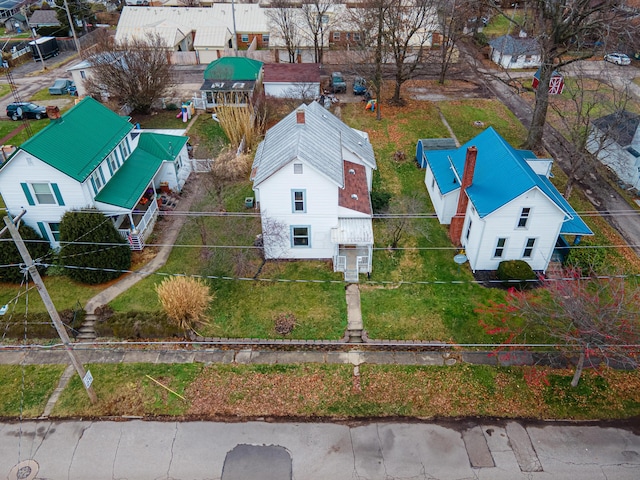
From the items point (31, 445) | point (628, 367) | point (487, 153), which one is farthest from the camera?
point (487, 153)

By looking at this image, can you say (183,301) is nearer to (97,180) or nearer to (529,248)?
(97,180)

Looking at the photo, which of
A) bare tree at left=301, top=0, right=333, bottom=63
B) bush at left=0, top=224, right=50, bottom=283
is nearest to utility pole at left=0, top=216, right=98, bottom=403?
bush at left=0, top=224, right=50, bottom=283

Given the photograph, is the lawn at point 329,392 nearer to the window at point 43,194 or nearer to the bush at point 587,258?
the bush at point 587,258

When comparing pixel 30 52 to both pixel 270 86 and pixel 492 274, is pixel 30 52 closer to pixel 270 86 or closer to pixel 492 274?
pixel 270 86

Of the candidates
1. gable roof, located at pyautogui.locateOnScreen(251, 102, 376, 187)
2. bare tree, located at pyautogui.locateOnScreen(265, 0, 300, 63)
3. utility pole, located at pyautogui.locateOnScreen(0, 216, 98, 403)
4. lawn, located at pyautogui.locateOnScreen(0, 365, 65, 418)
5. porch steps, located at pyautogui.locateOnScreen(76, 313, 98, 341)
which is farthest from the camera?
bare tree, located at pyautogui.locateOnScreen(265, 0, 300, 63)

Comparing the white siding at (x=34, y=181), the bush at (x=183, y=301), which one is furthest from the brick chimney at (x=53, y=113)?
the bush at (x=183, y=301)

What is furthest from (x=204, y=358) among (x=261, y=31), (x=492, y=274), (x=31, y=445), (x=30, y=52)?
(x=30, y=52)

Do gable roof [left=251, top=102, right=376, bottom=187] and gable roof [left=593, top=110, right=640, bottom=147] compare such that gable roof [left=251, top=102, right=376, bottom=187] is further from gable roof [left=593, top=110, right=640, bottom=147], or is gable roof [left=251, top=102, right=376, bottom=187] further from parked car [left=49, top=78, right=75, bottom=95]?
parked car [left=49, top=78, right=75, bottom=95]
